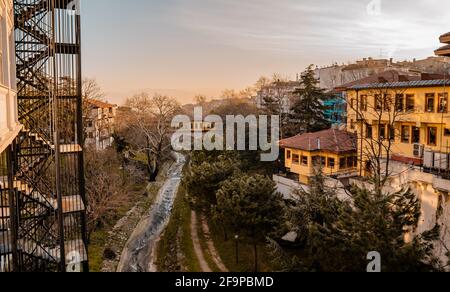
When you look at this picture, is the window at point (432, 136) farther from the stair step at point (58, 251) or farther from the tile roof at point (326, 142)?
the stair step at point (58, 251)

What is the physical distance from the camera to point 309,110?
768 inches

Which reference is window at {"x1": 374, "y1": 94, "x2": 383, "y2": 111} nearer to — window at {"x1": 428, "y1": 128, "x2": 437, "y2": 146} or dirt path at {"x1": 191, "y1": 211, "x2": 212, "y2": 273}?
window at {"x1": 428, "y1": 128, "x2": 437, "y2": 146}

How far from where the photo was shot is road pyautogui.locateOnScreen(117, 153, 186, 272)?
1067 cm

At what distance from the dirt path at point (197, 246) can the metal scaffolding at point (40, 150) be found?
3.02m

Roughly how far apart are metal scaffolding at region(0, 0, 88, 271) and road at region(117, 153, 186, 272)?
2.22m

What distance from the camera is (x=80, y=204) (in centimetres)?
813

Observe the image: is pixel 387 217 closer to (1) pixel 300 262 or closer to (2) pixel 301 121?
(1) pixel 300 262

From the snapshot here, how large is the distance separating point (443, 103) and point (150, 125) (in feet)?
51.2

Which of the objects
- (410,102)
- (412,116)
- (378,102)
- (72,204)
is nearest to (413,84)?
(410,102)

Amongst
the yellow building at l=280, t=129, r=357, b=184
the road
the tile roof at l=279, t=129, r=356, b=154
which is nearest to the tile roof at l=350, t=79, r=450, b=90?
the tile roof at l=279, t=129, r=356, b=154

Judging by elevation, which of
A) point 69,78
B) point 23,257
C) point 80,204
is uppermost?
point 69,78
